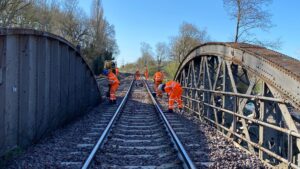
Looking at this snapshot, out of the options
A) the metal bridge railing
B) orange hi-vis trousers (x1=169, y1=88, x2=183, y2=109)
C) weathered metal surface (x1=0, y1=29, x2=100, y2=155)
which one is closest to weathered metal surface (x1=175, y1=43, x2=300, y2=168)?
the metal bridge railing

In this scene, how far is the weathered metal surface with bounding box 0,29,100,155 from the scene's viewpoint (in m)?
6.25

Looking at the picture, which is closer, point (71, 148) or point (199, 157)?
point (199, 157)

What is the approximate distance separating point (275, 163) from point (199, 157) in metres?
1.43

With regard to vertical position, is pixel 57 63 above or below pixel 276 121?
above

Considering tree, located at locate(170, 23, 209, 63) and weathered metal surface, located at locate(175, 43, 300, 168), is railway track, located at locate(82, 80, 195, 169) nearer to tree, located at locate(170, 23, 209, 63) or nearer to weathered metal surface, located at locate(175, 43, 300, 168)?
weathered metal surface, located at locate(175, 43, 300, 168)

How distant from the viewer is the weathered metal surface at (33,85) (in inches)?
246

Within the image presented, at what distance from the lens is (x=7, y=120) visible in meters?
6.29

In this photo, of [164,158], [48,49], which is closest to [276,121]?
[164,158]

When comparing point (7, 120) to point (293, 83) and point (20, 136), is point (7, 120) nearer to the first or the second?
point (20, 136)

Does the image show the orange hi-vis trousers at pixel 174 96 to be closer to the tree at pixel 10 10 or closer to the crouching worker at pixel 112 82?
the crouching worker at pixel 112 82

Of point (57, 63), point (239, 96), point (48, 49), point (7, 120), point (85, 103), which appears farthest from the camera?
point (85, 103)

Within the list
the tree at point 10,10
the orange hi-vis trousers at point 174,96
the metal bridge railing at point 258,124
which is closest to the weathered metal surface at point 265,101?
the metal bridge railing at point 258,124

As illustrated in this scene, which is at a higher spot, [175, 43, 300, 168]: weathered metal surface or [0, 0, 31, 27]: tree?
[0, 0, 31, 27]: tree

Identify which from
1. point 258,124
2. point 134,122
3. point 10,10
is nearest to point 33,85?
point 134,122
